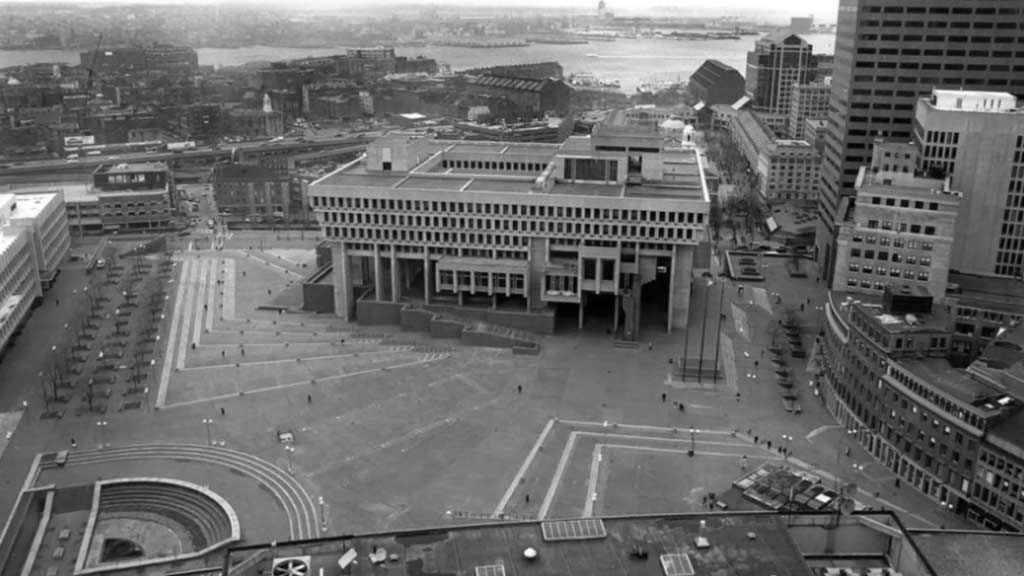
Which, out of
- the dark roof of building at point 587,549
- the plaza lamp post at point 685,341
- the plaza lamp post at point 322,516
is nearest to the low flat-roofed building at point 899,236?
the plaza lamp post at point 685,341

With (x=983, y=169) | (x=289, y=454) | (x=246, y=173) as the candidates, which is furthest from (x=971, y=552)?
(x=246, y=173)

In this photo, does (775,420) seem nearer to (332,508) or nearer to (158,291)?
(332,508)

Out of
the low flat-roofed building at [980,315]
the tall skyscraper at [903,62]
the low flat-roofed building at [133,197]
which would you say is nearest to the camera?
the low flat-roofed building at [980,315]

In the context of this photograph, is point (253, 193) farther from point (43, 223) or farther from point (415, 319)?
point (415, 319)

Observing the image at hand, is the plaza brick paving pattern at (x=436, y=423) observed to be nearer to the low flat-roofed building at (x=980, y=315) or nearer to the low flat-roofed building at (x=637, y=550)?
the low flat-roofed building at (x=980, y=315)

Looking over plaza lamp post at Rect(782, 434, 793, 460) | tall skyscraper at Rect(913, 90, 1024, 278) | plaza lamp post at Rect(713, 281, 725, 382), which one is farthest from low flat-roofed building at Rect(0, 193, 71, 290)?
tall skyscraper at Rect(913, 90, 1024, 278)

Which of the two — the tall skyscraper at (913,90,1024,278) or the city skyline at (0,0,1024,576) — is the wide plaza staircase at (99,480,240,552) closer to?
the city skyline at (0,0,1024,576)
